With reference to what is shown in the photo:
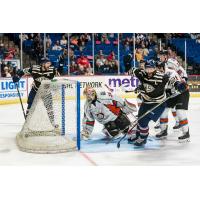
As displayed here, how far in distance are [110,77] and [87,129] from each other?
3.66 meters

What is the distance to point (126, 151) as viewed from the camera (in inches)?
153

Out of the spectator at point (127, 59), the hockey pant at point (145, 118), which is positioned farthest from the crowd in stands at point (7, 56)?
the hockey pant at point (145, 118)

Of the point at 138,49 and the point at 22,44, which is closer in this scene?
the point at 22,44

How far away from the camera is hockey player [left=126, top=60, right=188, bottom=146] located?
12.9 feet

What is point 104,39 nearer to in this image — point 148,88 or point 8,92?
point 8,92

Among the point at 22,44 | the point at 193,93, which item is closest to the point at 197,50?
the point at 193,93

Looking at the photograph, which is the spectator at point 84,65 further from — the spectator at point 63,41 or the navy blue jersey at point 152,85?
the navy blue jersey at point 152,85

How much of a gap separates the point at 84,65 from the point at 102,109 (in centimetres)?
377

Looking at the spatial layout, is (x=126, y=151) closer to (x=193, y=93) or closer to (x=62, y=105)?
(x=62, y=105)

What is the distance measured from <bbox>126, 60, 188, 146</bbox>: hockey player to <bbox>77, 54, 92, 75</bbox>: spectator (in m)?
3.76

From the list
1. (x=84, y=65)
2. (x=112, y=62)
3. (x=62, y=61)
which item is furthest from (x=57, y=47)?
(x=112, y=62)

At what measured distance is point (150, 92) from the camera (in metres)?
3.97

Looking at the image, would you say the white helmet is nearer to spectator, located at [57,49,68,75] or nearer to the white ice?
the white ice

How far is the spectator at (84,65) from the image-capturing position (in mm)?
7751
